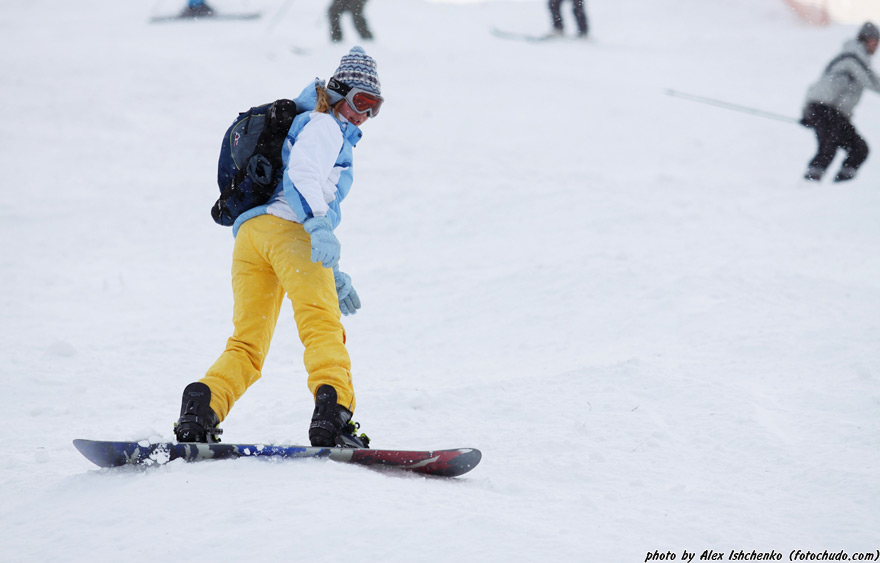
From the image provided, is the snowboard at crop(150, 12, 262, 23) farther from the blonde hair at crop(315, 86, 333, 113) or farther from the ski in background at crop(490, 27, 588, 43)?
the blonde hair at crop(315, 86, 333, 113)

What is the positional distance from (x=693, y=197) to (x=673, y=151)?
2802 millimetres

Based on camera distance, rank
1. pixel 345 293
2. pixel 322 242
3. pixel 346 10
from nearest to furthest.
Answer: pixel 322 242, pixel 345 293, pixel 346 10

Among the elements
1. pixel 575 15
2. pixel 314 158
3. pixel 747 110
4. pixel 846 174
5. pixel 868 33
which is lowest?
pixel 846 174

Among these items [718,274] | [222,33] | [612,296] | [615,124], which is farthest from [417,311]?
[222,33]

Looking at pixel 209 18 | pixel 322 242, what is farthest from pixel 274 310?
pixel 209 18

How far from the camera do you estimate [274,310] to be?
3395 millimetres

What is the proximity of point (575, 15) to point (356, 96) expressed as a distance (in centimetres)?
1604

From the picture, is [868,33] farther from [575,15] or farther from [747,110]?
[575,15]

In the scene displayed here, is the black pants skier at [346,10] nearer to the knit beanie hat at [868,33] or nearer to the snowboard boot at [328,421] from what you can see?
the knit beanie hat at [868,33]

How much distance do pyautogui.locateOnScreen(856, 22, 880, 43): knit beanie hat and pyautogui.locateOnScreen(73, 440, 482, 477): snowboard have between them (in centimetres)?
869

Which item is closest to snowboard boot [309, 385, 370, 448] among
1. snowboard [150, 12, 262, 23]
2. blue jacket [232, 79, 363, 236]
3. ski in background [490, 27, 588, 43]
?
blue jacket [232, 79, 363, 236]

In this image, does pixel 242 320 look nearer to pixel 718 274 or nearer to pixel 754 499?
pixel 754 499

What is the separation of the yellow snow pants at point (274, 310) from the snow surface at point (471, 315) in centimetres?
37

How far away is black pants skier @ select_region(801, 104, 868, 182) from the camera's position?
913 cm
